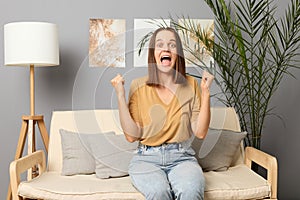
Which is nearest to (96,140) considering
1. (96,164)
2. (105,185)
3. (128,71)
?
(96,164)

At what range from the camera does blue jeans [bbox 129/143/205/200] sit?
2.22 metres

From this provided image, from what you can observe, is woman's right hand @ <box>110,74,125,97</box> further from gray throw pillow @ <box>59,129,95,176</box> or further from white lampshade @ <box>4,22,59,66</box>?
white lampshade @ <box>4,22,59,66</box>

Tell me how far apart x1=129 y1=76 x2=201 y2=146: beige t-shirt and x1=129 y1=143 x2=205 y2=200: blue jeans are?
0.18ft

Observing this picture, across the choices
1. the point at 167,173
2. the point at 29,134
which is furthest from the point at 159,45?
the point at 29,134

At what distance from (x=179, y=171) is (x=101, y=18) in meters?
1.46

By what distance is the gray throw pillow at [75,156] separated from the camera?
277 cm

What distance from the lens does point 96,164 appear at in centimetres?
274

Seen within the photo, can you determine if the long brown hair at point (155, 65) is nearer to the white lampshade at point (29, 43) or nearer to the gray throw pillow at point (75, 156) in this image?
the gray throw pillow at point (75, 156)

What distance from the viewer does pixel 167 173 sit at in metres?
2.41

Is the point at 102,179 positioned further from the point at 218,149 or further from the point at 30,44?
the point at 30,44

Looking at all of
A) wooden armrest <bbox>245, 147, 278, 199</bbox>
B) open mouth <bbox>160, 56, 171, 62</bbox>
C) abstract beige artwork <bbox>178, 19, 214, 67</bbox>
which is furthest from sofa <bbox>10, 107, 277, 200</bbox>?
open mouth <bbox>160, 56, 171, 62</bbox>

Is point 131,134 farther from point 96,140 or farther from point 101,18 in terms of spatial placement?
point 101,18

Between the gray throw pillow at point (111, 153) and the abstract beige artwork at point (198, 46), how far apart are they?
22.7 inches

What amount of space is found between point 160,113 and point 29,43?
38.4 inches
